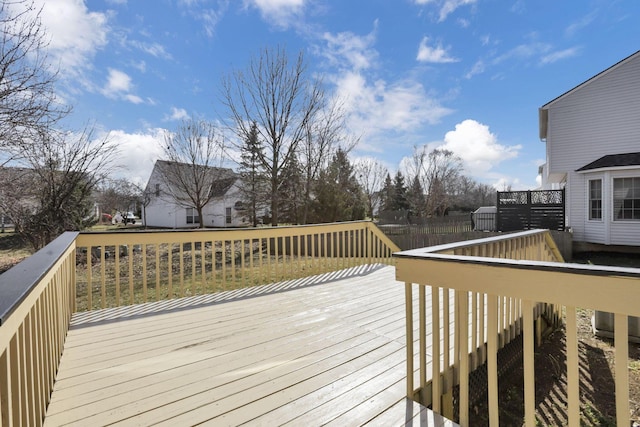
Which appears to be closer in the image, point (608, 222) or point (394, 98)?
point (608, 222)

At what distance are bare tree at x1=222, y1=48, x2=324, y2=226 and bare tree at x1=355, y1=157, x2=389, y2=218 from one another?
12.6m

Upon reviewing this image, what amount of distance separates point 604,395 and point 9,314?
441cm

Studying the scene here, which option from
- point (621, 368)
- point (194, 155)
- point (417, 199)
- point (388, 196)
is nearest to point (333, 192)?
point (194, 155)

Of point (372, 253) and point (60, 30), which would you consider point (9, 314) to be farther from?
point (60, 30)

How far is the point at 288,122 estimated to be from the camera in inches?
486

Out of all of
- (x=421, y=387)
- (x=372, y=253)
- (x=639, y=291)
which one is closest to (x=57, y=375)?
(x=421, y=387)

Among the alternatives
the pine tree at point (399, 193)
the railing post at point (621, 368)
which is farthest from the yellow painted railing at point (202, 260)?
the pine tree at point (399, 193)

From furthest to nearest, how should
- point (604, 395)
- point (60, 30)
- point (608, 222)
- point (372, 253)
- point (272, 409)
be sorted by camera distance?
point (608, 222) < point (372, 253) < point (60, 30) < point (604, 395) < point (272, 409)

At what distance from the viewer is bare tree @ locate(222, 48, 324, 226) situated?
11.5 meters

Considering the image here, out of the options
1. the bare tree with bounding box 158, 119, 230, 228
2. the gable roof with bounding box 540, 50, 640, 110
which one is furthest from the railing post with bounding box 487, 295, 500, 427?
the bare tree with bounding box 158, 119, 230, 228

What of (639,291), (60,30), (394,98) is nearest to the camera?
(639,291)

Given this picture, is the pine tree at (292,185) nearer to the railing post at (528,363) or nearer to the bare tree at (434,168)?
the railing post at (528,363)

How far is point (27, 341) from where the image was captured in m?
1.40

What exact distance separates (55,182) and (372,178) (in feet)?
73.0
